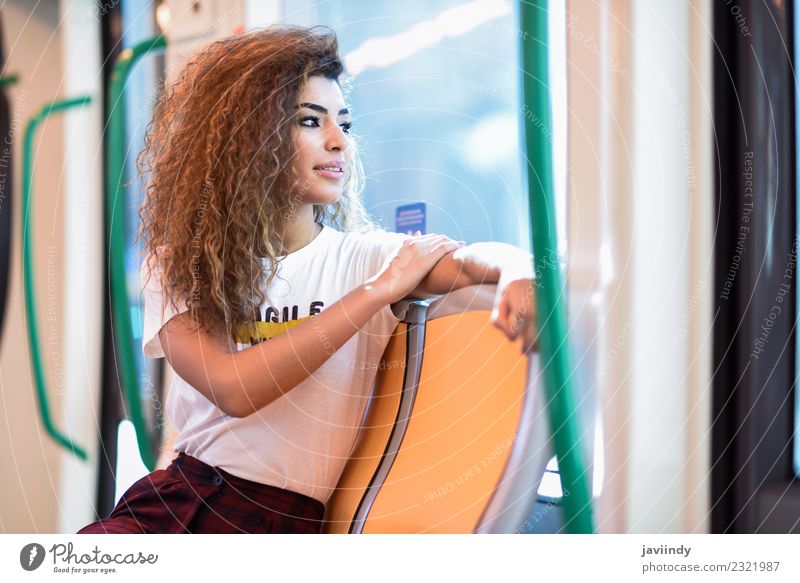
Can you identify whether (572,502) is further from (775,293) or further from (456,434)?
(775,293)

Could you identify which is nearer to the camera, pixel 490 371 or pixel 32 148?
pixel 490 371

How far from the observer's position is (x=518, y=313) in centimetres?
70

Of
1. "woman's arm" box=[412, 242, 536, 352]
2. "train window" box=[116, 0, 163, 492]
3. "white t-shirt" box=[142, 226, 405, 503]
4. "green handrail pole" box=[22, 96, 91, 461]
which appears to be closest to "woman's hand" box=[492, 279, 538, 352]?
"woman's arm" box=[412, 242, 536, 352]

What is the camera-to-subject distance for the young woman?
720 millimetres

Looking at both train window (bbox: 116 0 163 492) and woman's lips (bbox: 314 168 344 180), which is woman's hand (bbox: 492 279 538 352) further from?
train window (bbox: 116 0 163 492)

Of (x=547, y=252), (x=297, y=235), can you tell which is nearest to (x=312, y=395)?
(x=297, y=235)

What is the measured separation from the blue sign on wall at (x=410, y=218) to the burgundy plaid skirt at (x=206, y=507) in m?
0.27

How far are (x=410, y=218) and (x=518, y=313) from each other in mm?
139

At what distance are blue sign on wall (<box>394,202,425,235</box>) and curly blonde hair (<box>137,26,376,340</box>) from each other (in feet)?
0.09

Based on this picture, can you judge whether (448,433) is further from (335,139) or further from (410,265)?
(335,139)
